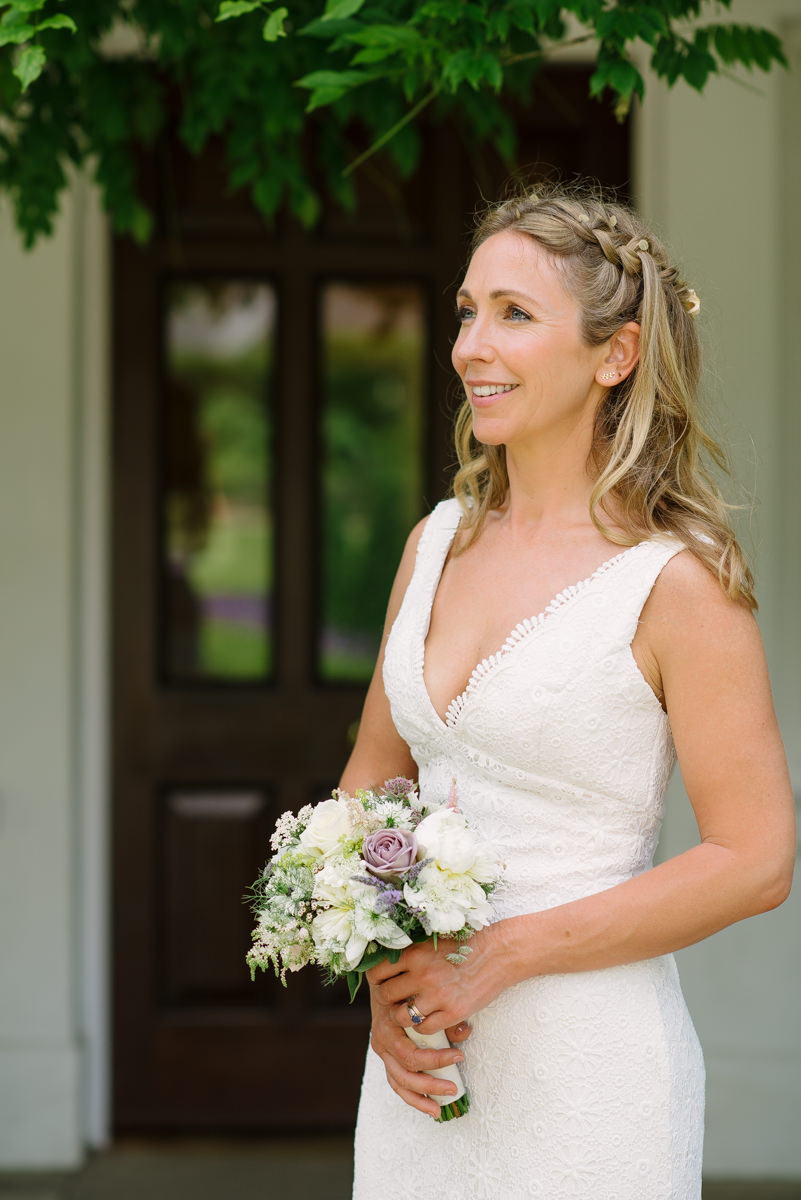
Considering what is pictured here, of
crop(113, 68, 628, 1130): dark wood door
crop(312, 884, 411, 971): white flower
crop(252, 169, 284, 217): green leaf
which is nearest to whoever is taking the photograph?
crop(312, 884, 411, 971): white flower

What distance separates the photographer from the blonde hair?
1.75 meters

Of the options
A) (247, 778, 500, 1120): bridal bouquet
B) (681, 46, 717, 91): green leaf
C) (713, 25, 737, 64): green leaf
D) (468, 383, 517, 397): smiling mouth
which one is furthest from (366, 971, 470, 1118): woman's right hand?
(713, 25, 737, 64): green leaf

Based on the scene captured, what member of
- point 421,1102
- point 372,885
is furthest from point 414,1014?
point 372,885

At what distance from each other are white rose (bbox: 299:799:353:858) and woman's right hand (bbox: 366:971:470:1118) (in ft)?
0.73

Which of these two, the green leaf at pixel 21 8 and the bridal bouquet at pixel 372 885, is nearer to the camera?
the bridal bouquet at pixel 372 885

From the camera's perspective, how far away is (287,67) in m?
2.48

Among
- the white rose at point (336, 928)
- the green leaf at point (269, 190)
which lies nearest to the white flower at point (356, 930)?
the white rose at point (336, 928)

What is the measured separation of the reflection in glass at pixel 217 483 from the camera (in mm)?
3775

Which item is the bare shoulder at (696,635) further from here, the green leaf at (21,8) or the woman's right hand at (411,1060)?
the green leaf at (21,8)

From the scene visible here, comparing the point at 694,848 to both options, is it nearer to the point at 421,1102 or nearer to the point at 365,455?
the point at 421,1102

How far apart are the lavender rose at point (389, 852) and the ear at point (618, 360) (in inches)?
28.7

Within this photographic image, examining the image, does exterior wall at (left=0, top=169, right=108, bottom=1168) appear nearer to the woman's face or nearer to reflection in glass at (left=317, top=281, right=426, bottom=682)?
reflection in glass at (left=317, top=281, right=426, bottom=682)

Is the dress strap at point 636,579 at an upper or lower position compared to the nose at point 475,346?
lower

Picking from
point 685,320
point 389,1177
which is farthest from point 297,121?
point 389,1177
